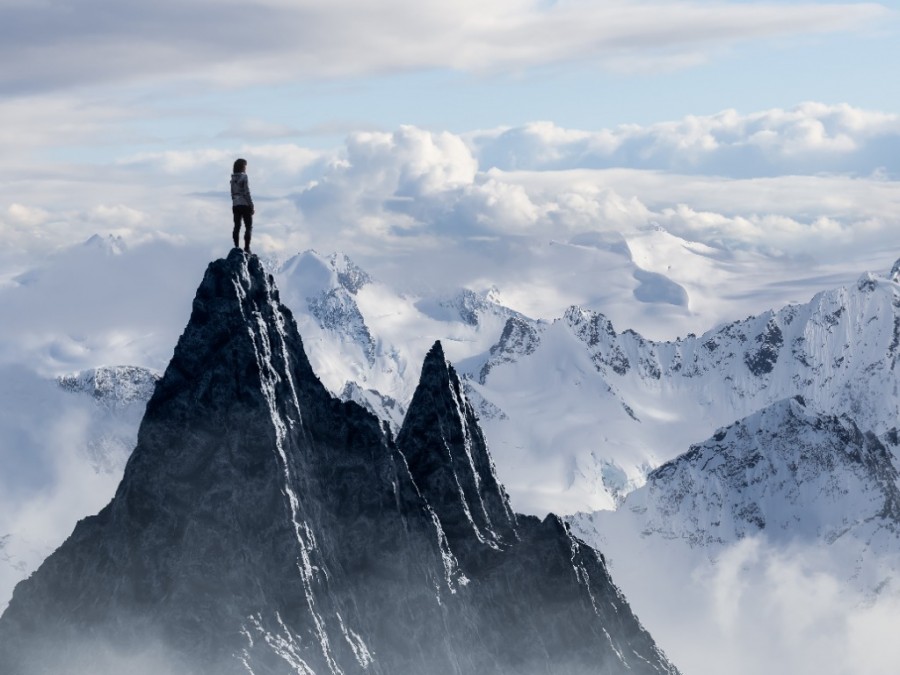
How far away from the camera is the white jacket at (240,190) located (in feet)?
358

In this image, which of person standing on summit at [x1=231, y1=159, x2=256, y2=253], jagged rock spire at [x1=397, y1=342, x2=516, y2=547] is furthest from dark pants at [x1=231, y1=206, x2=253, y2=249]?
jagged rock spire at [x1=397, y1=342, x2=516, y2=547]

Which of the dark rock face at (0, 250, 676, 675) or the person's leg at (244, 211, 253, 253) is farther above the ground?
the person's leg at (244, 211, 253, 253)

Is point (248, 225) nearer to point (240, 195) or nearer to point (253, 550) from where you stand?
point (240, 195)

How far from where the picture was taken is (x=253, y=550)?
105 meters

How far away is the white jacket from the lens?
109 meters

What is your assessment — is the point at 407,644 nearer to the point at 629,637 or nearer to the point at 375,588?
the point at 375,588

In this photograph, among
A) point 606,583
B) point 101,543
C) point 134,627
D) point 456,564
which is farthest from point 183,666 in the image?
point 606,583

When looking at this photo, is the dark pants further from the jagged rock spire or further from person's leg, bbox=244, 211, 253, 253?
the jagged rock spire

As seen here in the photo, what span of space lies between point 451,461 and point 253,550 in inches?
1140

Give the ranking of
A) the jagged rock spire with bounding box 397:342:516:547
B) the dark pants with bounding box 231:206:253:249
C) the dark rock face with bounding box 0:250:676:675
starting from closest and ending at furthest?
the dark rock face with bounding box 0:250:676:675
the dark pants with bounding box 231:206:253:249
the jagged rock spire with bounding box 397:342:516:547

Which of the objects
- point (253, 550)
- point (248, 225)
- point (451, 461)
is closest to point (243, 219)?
point (248, 225)

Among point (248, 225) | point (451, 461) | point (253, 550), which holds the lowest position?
point (253, 550)

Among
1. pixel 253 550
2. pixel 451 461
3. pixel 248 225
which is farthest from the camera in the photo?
pixel 451 461

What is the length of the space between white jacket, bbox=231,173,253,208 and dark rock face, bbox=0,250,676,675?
400cm
